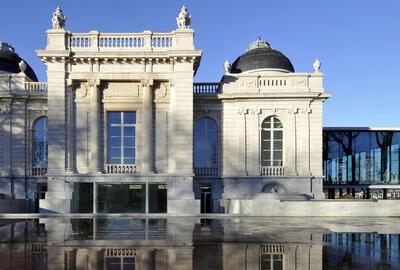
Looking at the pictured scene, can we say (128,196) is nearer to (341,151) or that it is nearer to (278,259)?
(278,259)

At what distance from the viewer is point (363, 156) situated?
40125mm

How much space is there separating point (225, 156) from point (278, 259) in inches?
830

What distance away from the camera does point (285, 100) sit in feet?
106

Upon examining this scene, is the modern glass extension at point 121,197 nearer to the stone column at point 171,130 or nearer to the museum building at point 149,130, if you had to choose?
the museum building at point 149,130

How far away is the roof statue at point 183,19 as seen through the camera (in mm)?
29750

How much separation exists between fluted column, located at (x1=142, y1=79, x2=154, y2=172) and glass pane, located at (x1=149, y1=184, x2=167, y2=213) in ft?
4.60

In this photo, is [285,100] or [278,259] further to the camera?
[285,100]

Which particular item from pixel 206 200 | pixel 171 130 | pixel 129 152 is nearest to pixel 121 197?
pixel 129 152

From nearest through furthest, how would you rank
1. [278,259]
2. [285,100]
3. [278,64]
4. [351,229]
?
[278,259] → [351,229] → [285,100] → [278,64]

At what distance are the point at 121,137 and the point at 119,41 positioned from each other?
7.18 metres

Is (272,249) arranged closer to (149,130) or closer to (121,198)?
(149,130)

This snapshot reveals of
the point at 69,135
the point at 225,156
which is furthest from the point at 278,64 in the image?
the point at 69,135

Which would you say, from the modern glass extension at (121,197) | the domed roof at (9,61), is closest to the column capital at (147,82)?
the modern glass extension at (121,197)

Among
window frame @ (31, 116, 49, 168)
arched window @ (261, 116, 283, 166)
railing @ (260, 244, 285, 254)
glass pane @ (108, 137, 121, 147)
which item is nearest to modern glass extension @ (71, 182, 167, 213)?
glass pane @ (108, 137, 121, 147)
